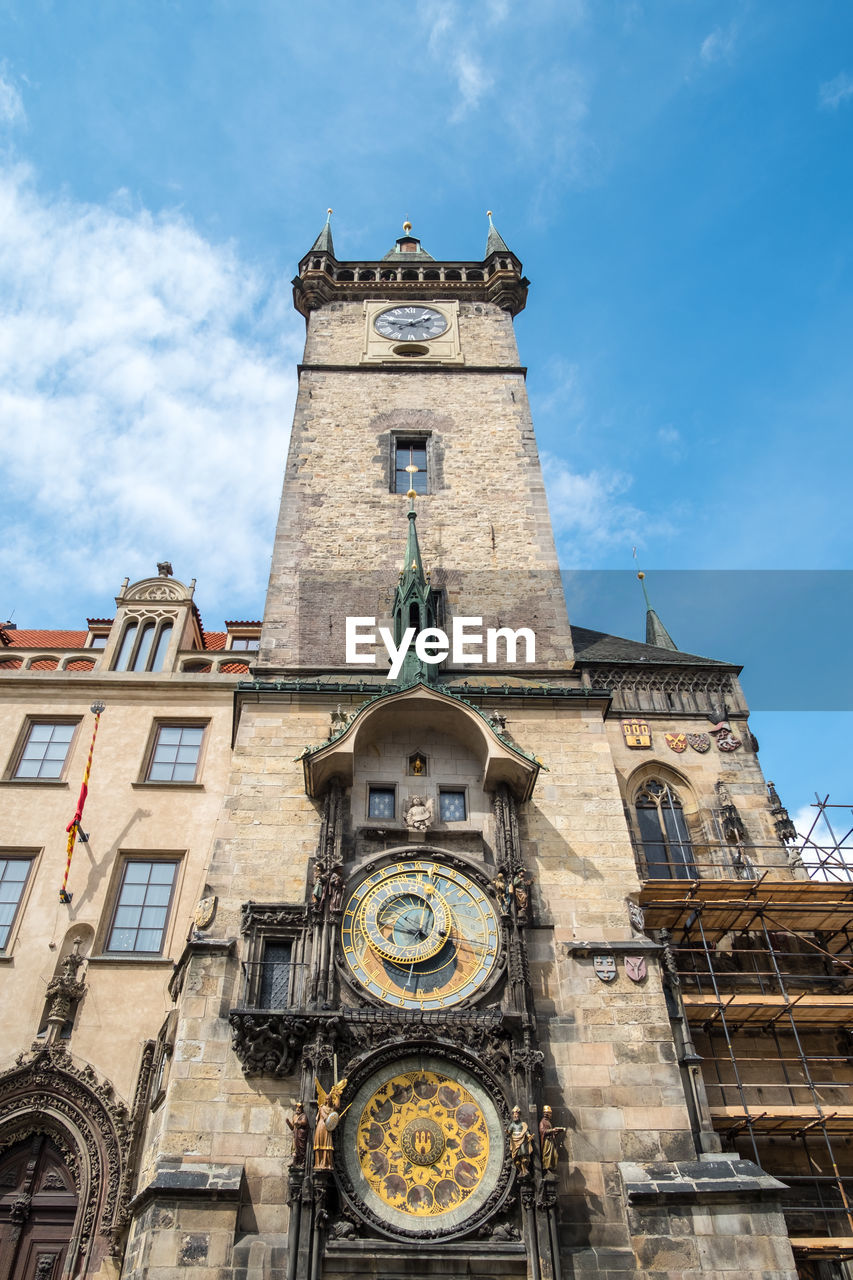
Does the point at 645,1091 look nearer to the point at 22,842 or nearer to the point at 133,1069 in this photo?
the point at 133,1069

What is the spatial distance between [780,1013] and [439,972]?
459 centimetres

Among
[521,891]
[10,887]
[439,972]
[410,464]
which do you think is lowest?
[439,972]

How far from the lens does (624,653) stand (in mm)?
17000

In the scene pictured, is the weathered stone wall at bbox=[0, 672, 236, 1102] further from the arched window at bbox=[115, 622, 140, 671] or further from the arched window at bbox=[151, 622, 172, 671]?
the arched window at bbox=[151, 622, 172, 671]

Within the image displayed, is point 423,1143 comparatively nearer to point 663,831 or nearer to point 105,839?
point 663,831

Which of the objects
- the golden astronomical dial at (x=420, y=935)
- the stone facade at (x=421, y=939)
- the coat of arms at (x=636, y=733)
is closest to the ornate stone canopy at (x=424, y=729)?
the stone facade at (x=421, y=939)

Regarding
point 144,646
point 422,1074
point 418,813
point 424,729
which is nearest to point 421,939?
point 422,1074

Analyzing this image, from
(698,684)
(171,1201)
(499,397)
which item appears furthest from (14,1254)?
(499,397)

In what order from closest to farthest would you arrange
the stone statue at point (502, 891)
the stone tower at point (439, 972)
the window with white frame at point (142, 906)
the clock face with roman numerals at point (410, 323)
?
the stone tower at point (439, 972) < the stone statue at point (502, 891) < the window with white frame at point (142, 906) < the clock face with roman numerals at point (410, 323)

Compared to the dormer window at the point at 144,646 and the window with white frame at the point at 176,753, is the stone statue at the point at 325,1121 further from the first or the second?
the dormer window at the point at 144,646

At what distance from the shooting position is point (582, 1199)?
9.65 metres

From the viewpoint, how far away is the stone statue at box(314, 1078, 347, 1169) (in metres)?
9.31

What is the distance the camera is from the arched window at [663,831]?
14.3 metres

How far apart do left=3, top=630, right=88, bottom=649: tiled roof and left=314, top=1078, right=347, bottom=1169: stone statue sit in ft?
36.6
